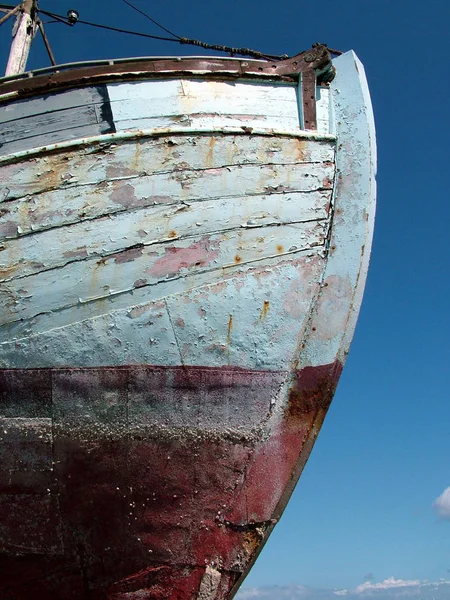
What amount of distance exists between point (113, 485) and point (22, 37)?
6775mm

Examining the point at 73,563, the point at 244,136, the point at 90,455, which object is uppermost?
the point at 244,136

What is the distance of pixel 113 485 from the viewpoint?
11.9ft

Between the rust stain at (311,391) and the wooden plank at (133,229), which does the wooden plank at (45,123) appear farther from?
the rust stain at (311,391)

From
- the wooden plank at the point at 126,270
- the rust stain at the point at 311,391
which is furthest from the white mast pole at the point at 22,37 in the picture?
the rust stain at the point at 311,391

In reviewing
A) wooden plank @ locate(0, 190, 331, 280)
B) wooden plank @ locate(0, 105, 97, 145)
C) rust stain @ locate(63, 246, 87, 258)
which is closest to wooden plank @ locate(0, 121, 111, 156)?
wooden plank @ locate(0, 105, 97, 145)

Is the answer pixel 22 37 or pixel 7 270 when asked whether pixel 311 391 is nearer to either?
pixel 7 270

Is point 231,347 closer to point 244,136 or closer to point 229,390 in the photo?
point 229,390

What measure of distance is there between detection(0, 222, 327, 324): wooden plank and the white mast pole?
17.3 ft

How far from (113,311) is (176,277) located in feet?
1.35

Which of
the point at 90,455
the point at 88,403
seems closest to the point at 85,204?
the point at 88,403

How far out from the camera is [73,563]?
12.0ft

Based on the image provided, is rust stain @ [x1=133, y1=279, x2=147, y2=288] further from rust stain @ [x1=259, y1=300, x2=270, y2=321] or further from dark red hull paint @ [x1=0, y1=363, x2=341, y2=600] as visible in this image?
rust stain @ [x1=259, y1=300, x2=270, y2=321]

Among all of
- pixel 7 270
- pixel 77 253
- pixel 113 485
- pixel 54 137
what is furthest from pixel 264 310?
pixel 54 137

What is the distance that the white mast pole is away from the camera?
7914 mm
